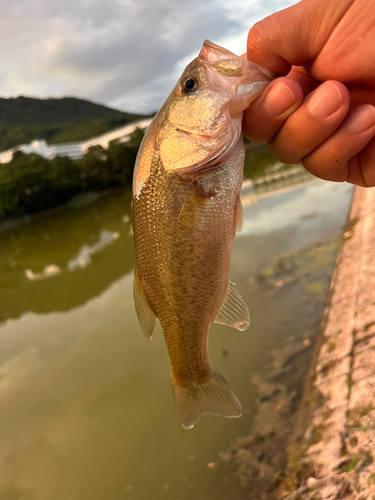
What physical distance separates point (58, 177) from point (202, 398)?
34.6 m

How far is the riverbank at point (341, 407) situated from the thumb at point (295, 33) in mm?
3087

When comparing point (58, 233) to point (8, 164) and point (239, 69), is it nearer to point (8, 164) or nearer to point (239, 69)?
point (239, 69)

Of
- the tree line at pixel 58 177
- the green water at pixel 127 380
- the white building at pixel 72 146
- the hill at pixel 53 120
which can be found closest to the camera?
the green water at pixel 127 380

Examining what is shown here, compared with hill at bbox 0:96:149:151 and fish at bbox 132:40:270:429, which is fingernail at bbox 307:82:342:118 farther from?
hill at bbox 0:96:149:151

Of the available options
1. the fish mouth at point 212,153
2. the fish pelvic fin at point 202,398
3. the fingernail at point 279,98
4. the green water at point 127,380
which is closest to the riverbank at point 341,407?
the green water at point 127,380

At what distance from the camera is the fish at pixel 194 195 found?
1.57 meters

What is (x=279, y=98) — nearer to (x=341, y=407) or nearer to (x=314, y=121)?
(x=314, y=121)

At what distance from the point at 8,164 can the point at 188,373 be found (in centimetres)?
4096

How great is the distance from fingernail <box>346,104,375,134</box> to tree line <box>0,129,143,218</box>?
3273 centimetres

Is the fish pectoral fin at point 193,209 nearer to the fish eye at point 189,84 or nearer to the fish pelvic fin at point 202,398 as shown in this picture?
the fish eye at point 189,84

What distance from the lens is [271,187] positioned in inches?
517

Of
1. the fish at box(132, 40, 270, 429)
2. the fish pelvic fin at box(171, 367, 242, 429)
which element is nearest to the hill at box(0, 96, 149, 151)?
the fish at box(132, 40, 270, 429)

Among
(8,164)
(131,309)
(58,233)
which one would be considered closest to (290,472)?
(131,309)

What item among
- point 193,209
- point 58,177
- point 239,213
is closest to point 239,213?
point 239,213
